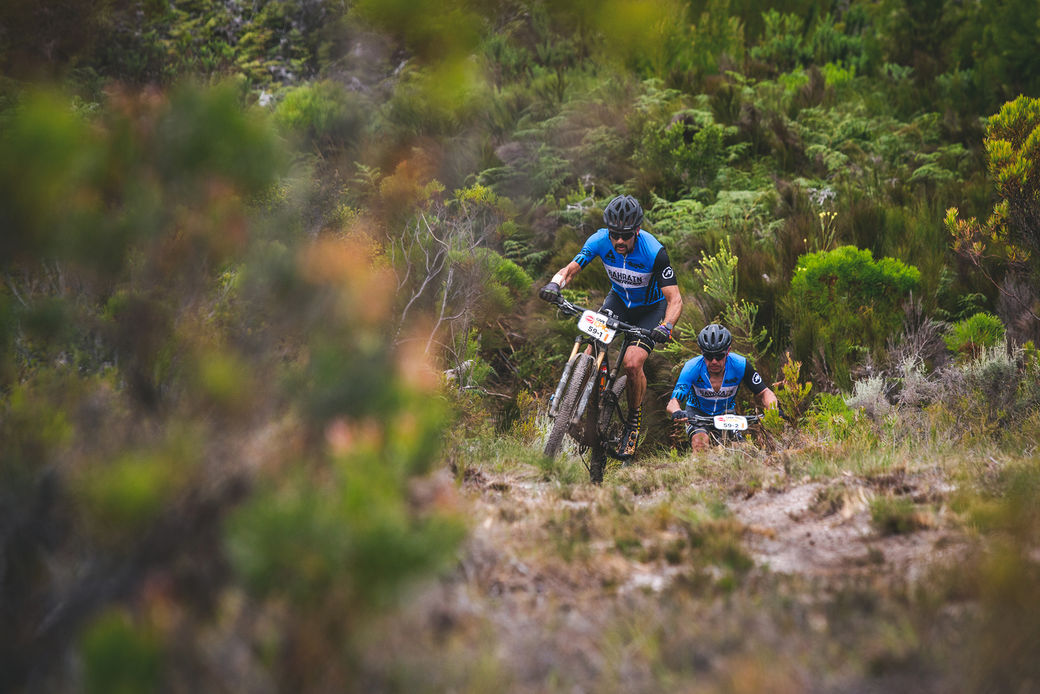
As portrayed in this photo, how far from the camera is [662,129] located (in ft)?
40.4

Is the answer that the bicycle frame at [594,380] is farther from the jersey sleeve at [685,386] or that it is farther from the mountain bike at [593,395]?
the jersey sleeve at [685,386]

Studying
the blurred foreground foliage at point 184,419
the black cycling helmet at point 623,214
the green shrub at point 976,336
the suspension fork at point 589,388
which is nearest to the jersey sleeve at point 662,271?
the black cycling helmet at point 623,214

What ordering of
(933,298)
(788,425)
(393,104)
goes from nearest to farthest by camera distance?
(788,425) < (933,298) < (393,104)

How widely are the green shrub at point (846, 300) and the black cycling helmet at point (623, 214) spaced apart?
256 centimetres

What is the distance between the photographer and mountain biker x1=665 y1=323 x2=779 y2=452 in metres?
6.99

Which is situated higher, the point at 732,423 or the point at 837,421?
the point at 837,421

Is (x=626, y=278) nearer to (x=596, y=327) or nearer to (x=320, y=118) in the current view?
(x=596, y=327)

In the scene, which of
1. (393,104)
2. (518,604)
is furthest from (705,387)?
(393,104)

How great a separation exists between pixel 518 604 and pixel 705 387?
4699 mm

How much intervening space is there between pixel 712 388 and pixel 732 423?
0.82 meters

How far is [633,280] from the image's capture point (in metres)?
7.05

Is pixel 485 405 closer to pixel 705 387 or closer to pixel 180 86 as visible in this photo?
pixel 705 387

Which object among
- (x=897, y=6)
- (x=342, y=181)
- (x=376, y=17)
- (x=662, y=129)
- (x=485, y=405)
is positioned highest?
(x=897, y=6)

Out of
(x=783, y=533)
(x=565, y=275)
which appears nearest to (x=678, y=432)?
(x=565, y=275)
